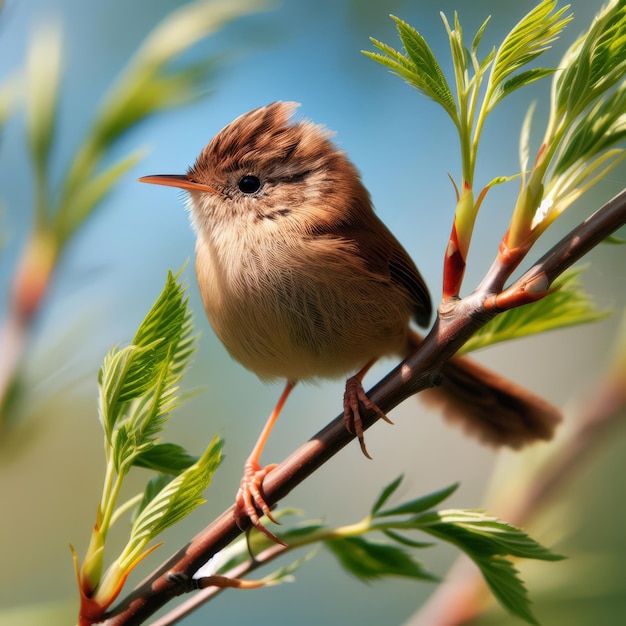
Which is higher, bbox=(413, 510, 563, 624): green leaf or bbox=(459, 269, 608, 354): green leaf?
bbox=(459, 269, 608, 354): green leaf

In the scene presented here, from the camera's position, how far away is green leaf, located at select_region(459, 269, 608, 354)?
0.56 m

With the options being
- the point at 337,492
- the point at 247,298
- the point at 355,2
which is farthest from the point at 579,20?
the point at 337,492

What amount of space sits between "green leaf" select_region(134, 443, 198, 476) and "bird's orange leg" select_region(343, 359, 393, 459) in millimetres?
130

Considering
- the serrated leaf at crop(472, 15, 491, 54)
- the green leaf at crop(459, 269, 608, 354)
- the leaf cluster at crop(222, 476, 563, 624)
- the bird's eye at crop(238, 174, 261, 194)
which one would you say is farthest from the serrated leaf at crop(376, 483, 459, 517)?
the bird's eye at crop(238, 174, 261, 194)

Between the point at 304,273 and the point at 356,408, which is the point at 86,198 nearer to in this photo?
the point at 304,273

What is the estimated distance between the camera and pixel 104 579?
475mm

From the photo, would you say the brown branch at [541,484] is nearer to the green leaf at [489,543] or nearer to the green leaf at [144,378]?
the green leaf at [489,543]

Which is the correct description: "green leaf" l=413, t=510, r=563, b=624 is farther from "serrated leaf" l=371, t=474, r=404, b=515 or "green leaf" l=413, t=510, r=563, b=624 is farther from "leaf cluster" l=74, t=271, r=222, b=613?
"leaf cluster" l=74, t=271, r=222, b=613

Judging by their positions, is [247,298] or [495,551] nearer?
[495,551]

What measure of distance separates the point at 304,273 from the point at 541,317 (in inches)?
10.0

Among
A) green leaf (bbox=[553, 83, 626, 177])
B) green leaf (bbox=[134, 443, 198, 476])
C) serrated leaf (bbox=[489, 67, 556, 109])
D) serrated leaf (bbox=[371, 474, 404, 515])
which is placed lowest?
serrated leaf (bbox=[371, 474, 404, 515])

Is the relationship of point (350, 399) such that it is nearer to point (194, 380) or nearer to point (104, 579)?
point (104, 579)

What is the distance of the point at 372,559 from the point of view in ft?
1.99

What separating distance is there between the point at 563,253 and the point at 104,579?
37 cm
